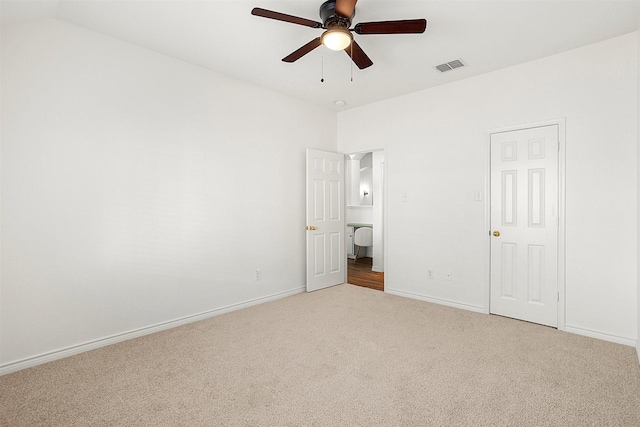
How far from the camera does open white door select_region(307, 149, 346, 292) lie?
4574 millimetres

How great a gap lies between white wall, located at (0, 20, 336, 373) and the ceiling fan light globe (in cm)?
175

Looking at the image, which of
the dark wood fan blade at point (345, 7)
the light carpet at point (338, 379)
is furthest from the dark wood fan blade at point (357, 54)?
the light carpet at point (338, 379)

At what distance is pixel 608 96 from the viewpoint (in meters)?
2.93

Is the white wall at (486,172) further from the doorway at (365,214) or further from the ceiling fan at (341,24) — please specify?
the ceiling fan at (341,24)

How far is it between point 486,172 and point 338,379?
2721 mm

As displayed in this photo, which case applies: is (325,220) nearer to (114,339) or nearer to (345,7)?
(114,339)

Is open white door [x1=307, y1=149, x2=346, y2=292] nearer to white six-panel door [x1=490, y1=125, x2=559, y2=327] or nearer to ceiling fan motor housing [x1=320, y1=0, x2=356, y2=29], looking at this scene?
white six-panel door [x1=490, y1=125, x2=559, y2=327]

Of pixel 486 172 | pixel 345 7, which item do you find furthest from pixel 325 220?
pixel 345 7

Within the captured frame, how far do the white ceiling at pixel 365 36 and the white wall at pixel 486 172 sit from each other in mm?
285

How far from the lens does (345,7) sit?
2.08 meters

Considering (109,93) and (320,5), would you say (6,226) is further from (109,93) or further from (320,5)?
(320,5)

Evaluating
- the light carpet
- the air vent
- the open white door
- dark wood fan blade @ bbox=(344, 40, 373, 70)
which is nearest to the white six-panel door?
the light carpet

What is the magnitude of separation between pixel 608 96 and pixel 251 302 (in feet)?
13.7

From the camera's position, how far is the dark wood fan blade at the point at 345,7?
6.66 feet
